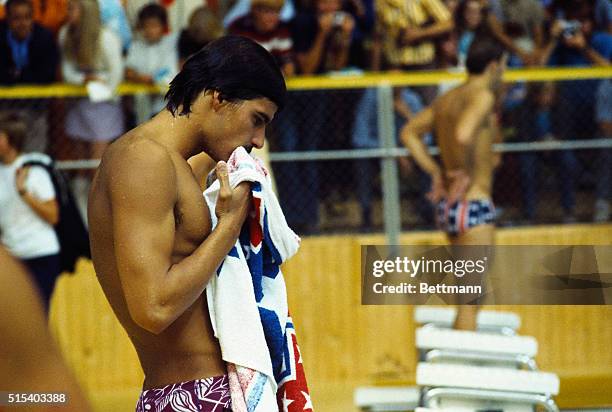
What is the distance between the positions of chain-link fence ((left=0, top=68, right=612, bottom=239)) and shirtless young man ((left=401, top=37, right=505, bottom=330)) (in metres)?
0.35

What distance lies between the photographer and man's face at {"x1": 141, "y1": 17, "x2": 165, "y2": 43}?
691cm

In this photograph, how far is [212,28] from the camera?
6.61 m

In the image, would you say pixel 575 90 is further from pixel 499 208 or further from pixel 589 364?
pixel 589 364

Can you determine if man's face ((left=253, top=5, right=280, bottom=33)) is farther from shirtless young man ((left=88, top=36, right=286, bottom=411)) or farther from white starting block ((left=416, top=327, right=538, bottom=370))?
shirtless young man ((left=88, top=36, right=286, bottom=411))

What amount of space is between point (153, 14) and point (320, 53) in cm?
101

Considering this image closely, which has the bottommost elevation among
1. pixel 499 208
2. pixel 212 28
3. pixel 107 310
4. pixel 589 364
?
pixel 589 364

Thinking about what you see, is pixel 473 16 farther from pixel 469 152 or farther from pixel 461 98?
pixel 469 152

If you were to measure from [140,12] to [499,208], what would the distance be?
93.9 inches

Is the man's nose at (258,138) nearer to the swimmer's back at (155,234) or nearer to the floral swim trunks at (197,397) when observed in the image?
the swimmer's back at (155,234)

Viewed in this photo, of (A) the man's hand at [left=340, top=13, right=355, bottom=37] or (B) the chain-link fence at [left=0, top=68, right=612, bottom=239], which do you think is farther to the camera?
(A) the man's hand at [left=340, top=13, right=355, bottom=37]

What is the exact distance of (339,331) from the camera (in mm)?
6820

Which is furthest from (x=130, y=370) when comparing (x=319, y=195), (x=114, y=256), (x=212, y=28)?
(x=114, y=256)

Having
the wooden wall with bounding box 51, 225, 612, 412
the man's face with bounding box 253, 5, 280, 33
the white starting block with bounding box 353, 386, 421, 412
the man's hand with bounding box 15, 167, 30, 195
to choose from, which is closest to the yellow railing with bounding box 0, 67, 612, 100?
the man's face with bounding box 253, 5, 280, 33

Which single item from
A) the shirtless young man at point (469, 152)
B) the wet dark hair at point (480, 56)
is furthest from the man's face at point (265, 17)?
the wet dark hair at point (480, 56)
